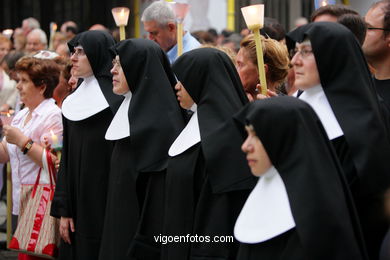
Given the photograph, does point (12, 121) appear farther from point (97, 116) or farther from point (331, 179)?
point (331, 179)

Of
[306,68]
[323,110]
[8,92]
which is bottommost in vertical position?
[8,92]

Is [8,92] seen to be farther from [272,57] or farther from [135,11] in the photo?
[135,11]

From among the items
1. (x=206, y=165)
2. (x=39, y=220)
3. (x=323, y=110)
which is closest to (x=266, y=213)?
(x=323, y=110)

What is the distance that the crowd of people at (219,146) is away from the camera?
11.4ft

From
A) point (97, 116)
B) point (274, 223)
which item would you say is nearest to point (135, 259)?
point (97, 116)

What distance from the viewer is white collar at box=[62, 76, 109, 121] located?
5656 mm

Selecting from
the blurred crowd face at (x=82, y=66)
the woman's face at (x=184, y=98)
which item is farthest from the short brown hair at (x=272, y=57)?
A: the blurred crowd face at (x=82, y=66)

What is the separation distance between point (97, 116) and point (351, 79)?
230cm

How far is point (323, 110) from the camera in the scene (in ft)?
13.2

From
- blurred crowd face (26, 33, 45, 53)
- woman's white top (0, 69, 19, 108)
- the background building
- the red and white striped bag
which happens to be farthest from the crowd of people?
the background building

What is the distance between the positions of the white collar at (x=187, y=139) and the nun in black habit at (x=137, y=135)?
1.03ft

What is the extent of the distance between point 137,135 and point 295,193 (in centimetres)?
184

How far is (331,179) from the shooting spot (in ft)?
11.2

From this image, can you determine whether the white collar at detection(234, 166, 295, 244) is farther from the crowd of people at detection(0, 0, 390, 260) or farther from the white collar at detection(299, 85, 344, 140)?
the white collar at detection(299, 85, 344, 140)
